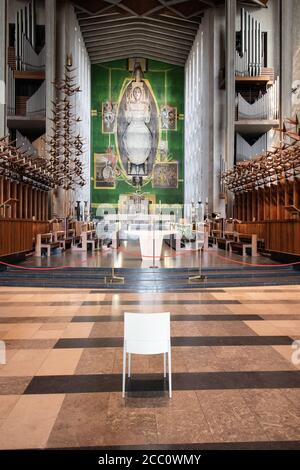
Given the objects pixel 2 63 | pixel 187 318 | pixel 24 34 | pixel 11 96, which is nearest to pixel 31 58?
pixel 24 34

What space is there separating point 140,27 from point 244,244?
20.0 m

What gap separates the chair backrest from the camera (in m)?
3.39

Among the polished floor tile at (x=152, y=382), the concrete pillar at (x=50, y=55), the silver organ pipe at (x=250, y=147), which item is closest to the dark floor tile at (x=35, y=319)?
the polished floor tile at (x=152, y=382)

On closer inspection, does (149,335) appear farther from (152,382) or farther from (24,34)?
(24,34)

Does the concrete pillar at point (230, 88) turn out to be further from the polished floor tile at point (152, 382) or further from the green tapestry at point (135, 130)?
the polished floor tile at point (152, 382)

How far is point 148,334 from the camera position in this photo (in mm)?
3396

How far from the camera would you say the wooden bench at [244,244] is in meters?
13.3

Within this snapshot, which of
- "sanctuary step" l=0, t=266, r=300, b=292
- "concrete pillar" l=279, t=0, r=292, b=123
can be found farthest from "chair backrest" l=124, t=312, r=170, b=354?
"concrete pillar" l=279, t=0, r=292, b=123

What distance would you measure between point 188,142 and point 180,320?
2627cm

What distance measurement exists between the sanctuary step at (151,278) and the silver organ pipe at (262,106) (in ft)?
40.4

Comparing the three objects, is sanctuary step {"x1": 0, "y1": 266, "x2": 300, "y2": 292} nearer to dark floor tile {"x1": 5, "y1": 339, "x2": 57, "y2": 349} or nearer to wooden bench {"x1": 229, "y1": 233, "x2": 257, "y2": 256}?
wooden bench {"x1": 229, "y1": 233, "x2": 257, "y2": 256}

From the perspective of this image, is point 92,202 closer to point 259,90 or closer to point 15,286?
point 259,90

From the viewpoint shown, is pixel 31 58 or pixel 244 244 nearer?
pixel 244 244

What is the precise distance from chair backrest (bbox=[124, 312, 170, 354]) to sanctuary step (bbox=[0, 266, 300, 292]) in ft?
17.0
